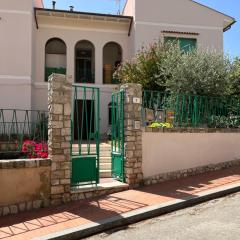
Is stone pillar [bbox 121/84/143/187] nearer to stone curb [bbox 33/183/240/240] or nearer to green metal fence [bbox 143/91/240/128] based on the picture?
green metal fence [bbox 143/91/240/128]

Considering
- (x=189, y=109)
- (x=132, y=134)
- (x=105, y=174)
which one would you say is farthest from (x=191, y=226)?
(x=189, y=109)

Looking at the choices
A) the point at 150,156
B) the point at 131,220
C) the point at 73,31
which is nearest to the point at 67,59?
the point at 73,31

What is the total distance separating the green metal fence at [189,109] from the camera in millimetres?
11509

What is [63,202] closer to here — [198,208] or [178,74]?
[198,208]

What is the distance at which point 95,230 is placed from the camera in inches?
276

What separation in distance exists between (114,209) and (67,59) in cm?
1431

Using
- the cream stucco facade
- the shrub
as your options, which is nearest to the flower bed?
the shrub

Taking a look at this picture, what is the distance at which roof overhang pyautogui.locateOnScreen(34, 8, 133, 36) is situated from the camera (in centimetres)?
2025

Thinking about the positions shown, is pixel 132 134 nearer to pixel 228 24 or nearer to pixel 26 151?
pixel 26 151

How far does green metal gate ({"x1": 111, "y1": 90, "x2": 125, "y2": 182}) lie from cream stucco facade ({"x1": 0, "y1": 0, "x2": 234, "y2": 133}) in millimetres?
9257

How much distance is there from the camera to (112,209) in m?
8.12

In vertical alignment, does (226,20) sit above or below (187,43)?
above

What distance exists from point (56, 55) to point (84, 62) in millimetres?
1620

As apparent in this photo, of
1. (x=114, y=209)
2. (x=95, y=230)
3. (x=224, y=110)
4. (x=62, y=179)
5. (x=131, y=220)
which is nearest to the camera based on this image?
(x=95, y=230)
